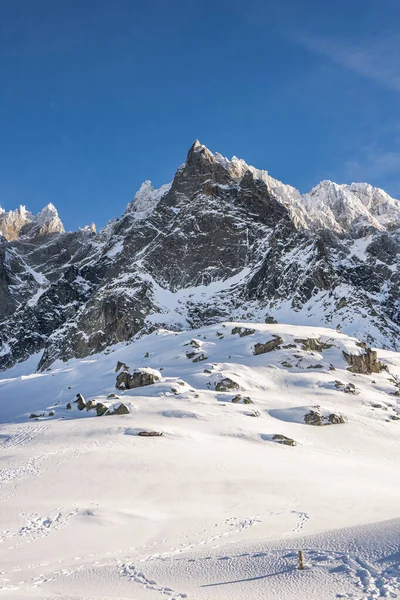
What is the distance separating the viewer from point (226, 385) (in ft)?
170

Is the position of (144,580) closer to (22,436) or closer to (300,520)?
(300,520)

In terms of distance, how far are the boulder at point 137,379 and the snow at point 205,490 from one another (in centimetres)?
124

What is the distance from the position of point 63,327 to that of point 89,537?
14737 centimetres

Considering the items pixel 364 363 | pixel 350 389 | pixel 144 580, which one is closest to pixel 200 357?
pixel 350 389

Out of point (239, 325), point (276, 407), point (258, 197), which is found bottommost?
point (276, 407)

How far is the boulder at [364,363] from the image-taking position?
207 feet

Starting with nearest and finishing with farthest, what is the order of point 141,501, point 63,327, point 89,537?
point 89,537 → point 141,501 → point 63,327

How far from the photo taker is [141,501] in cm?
2197

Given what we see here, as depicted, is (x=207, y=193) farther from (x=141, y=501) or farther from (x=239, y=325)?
(x=141, y=501)

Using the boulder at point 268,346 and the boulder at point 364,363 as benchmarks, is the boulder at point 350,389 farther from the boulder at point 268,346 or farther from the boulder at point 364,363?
the boulder at point 268,346

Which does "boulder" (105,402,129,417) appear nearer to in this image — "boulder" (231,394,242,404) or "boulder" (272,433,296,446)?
"boulder" (231,394,242,404)

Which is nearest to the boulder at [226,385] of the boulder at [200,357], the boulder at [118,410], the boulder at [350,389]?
the boulder at [200,357]

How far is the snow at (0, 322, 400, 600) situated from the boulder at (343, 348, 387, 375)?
2.41m

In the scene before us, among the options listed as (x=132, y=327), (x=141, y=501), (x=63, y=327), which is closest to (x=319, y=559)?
(x=141, y=501)
